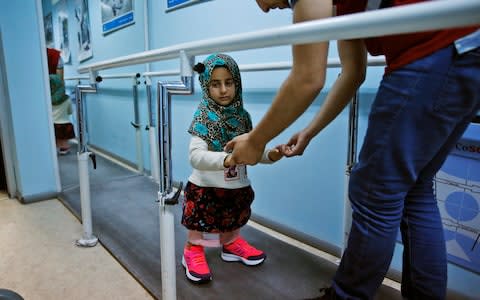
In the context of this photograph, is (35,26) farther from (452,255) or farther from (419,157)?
(452,255)

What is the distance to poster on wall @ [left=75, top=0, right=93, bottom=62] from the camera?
10.5 ft

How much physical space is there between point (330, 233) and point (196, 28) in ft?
4.28

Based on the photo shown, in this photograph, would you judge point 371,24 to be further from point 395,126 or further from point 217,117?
point 217,117

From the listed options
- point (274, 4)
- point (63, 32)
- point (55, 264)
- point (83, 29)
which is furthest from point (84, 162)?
point (63, 32)

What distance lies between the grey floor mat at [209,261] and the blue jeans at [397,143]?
1.77 ft

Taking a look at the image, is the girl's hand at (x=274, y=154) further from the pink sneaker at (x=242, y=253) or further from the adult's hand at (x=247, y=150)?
the pink sneaker at (x=242, y=253)

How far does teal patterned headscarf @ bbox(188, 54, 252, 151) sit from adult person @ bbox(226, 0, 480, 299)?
0.48 metres

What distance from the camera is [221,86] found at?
1.21 metres

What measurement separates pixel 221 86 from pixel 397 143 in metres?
0.76

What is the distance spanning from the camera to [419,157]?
1.88ft

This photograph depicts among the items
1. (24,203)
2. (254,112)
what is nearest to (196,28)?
(254,112)

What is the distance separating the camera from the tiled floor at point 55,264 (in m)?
1.15

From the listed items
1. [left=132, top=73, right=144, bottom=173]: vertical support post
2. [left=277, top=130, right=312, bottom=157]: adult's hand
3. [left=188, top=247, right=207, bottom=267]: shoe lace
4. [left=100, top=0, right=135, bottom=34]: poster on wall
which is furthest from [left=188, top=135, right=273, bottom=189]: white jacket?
[left=100, top=0, right=135, bottom=34]: poster on wall

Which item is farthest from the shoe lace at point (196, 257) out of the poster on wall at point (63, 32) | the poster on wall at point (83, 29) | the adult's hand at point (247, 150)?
the poster on wall at point (63, 32)
